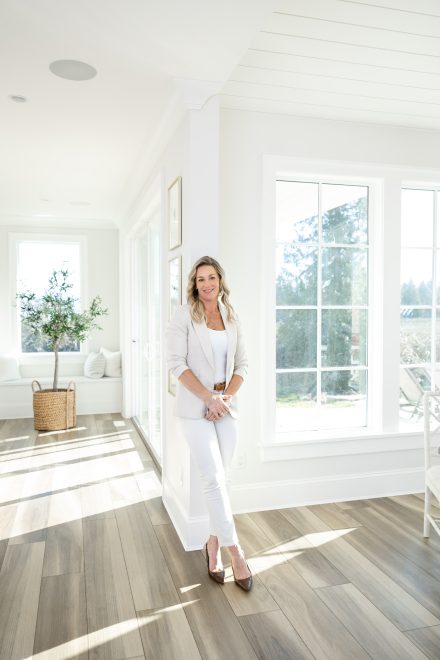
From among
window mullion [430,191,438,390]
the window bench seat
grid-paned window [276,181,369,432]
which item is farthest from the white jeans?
the window bench seat

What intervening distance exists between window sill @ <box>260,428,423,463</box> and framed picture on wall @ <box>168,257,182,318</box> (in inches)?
43.0

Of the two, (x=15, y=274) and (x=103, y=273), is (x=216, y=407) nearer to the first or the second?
(x=103, y=273)

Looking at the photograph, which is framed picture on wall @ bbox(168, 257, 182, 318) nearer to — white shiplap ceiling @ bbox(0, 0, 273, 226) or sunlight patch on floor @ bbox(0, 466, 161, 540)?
white shiplap ceiling @ bbox(0, 0, 273, 226)

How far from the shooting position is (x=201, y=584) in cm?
251

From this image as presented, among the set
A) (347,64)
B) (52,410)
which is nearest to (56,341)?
(52,410)

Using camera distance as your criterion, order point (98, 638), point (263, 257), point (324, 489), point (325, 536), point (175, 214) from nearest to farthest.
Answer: point (98, 638), point (325, 536), point (175, 214), point (263, 257), point (324, 489)

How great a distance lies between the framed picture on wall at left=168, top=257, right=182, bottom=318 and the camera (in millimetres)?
3109

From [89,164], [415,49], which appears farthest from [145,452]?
[415,49]

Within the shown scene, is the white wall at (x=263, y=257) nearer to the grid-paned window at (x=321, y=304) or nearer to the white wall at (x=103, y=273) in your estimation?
the grid-paned window at (x=321, y=304)

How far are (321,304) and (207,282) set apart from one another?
1251 millimetres

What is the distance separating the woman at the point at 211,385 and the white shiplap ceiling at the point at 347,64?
1.12m

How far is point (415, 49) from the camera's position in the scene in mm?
2654

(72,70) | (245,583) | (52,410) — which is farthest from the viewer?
(52,410)

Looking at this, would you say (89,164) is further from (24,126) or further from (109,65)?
(109,65)
